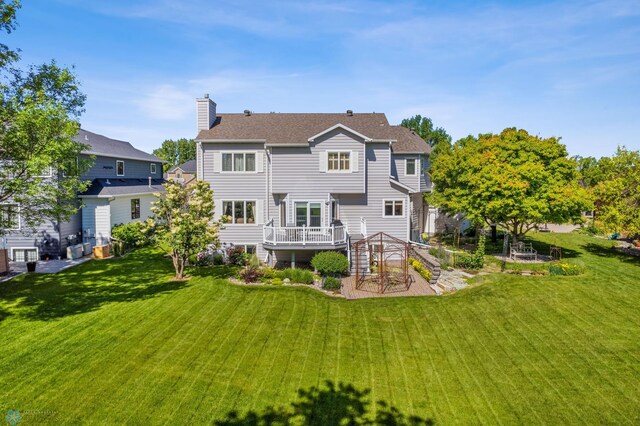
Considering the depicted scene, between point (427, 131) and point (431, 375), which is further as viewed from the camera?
point (427, 131)

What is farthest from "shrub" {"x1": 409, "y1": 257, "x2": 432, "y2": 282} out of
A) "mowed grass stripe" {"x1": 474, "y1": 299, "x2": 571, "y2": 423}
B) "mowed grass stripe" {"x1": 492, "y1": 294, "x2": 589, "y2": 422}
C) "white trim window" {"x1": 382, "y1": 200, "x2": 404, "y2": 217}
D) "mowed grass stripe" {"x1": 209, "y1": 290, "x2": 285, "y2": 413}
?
"mowed grass stripe" {"x1": 209, "y1": 290, "x2": 285, "y2": 413}

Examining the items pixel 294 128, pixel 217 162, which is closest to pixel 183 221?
pixel 217 162

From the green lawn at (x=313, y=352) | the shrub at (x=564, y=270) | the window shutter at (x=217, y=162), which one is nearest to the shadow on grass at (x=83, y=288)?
the green lawn at (x=313, y=352)

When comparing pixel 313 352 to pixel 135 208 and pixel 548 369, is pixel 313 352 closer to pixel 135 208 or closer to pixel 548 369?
pixel 548 369

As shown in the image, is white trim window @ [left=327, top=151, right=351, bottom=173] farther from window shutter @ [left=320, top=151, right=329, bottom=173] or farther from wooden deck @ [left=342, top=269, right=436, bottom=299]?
wooden deck @ [left=342, top=269, right=436, bottom=299]

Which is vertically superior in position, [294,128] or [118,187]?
[294,128]

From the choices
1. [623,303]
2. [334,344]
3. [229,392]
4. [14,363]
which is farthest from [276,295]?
[623,303]
